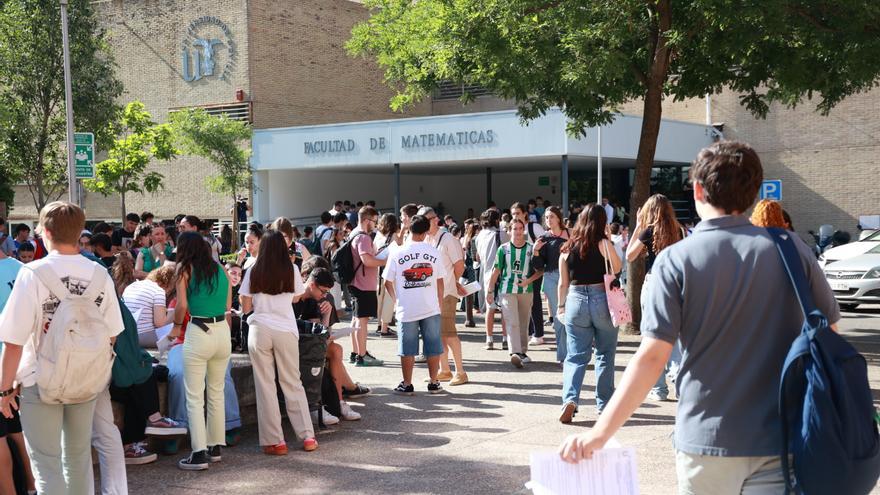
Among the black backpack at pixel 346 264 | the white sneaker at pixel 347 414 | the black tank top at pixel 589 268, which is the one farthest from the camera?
the black backpack at pixel 346 264

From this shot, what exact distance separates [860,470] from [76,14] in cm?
2621

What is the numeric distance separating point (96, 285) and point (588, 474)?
9.91 ft

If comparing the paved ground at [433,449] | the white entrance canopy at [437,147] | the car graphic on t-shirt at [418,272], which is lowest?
the paved ground at [433,449]

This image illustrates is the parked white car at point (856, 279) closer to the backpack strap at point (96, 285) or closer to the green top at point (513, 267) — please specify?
the green top at point (513, 267)

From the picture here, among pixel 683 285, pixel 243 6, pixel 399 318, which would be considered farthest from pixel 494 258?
pixel 243 6

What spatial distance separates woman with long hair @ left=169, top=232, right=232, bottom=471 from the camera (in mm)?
6766

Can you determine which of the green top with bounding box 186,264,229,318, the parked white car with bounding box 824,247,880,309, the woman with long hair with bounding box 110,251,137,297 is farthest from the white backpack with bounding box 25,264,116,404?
the parked white car with bounding box 824,247,880,309

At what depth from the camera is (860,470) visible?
2834 millimetres

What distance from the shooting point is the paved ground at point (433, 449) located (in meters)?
6.49

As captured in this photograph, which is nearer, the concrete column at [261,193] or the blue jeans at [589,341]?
the blue jeans at [589,341]

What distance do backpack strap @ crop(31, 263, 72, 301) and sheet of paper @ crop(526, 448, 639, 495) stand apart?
9.46 ft

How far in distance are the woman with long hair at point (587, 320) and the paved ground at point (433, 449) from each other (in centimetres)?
33

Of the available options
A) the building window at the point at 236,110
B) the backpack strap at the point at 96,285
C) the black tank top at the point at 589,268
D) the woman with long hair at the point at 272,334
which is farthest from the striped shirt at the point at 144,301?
the building window at the point at 236,110

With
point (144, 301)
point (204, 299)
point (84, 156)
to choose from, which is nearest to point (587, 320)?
point (204, 299)
